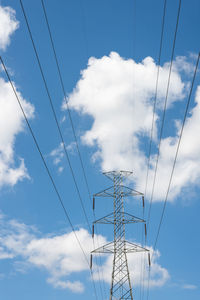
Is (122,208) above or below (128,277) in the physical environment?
above

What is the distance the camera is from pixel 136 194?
3084 cm

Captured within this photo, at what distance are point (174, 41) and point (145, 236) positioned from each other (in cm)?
2472

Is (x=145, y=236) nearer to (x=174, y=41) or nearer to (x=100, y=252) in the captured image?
(x=100, y=252)

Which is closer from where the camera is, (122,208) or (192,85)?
(192,85)

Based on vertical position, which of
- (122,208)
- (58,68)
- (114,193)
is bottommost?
(58,68)

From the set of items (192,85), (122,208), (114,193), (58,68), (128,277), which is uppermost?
(114,193)

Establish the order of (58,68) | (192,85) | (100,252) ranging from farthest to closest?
(100,252)
(58,68)
(192,85)

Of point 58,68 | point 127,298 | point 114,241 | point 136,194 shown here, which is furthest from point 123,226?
point 58,68

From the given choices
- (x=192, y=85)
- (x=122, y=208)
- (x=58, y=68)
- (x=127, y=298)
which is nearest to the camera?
(x=192, y=85)

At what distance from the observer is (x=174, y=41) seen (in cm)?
1038

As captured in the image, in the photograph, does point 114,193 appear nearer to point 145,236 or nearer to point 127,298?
point 145,236

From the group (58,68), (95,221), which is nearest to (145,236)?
(95,221)

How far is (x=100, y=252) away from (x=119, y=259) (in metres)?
1.89

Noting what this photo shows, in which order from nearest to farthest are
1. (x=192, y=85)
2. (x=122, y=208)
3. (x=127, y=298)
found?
(x=192, y=85) < (x=127, y=298) < (x=122, y=208)
